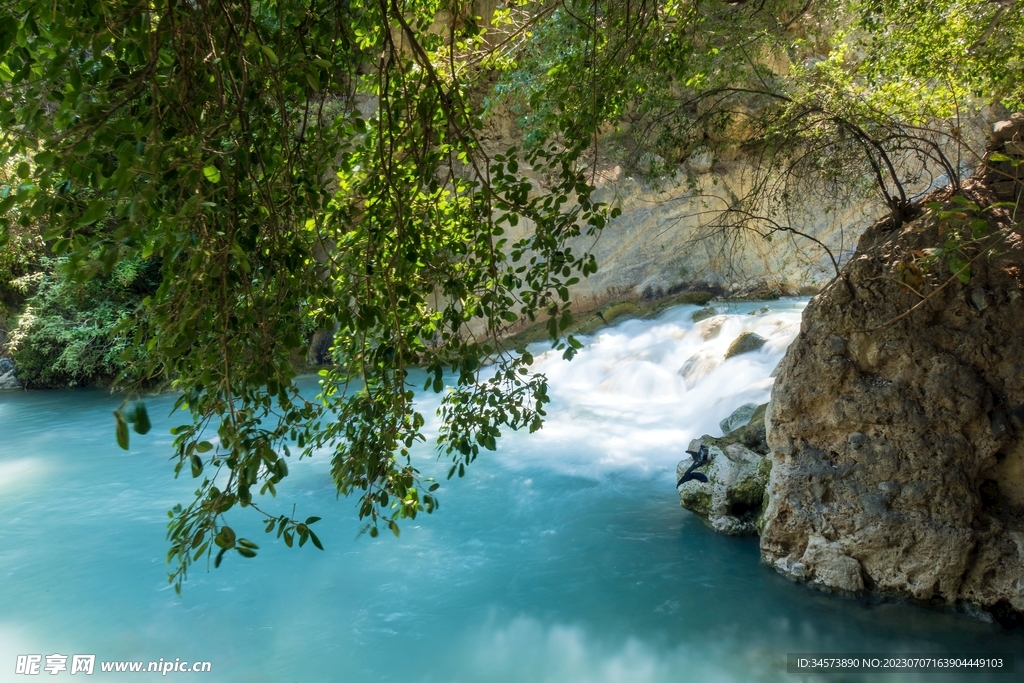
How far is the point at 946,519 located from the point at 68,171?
4.67 meters

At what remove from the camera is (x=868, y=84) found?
5988mm

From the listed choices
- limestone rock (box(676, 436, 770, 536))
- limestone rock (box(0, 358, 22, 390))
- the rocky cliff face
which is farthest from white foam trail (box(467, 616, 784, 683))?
limestone rock (box(0, 358, 22, 390))

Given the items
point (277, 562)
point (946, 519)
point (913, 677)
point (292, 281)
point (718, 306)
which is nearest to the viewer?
point (292, 281)

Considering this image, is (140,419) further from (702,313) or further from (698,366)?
(702,313)

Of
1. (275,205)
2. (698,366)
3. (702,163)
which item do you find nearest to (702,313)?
(698,366)

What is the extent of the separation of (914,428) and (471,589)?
321 cm

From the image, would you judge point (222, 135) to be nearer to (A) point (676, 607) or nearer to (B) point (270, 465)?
(B) point (270, 465)

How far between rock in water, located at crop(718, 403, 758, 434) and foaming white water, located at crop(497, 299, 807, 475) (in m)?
0.41

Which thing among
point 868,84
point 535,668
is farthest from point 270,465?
point 868,84

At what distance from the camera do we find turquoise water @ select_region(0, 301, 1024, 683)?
166 inches

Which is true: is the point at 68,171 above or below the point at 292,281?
above

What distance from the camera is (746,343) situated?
356 inches

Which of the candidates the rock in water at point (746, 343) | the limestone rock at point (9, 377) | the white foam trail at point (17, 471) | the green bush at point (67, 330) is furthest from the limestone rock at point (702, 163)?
the limestone rock at point (9, 377)

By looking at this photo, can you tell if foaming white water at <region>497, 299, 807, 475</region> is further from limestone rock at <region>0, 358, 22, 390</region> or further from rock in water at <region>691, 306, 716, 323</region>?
limestone rock at <region>0, 358, 22, 390</region>
